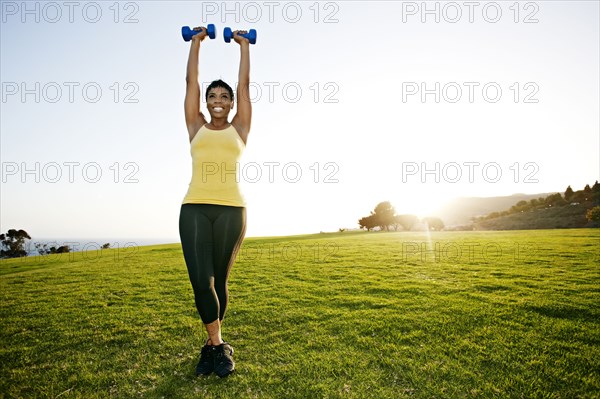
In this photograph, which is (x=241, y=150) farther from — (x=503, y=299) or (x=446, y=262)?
(x=446, y=262)

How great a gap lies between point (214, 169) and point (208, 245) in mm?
975

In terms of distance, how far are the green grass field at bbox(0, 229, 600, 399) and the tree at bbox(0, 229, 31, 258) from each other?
175ft

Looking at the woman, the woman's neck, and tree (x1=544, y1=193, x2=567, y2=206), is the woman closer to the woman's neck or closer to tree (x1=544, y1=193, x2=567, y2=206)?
the woman's neck

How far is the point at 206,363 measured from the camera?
3916 millimetres

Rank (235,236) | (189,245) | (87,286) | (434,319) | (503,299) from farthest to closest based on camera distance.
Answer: (87,286)
(503,299)
(434,319)
(235,236)
(189,245)

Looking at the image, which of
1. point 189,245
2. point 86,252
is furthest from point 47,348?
point 86,252

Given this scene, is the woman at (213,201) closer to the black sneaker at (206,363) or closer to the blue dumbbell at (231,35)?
the black sneaker at (206,363)

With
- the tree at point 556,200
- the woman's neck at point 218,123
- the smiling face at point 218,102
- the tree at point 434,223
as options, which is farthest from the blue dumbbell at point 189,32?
the tree at point 434,223


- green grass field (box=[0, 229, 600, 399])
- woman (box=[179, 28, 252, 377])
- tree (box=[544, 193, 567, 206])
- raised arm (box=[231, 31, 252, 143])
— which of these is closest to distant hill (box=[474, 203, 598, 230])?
tree (box=[544, 193, 567, 206])

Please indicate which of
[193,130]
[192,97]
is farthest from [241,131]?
[192,97]

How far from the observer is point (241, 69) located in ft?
13.8

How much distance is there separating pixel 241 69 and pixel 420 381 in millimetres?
4760

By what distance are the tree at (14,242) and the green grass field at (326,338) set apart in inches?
2099

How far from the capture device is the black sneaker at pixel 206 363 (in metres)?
3.86
